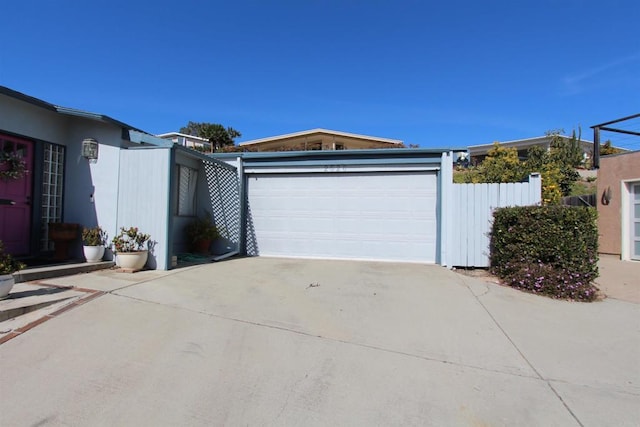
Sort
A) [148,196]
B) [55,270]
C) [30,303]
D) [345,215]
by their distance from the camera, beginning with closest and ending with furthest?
[30,303]
[55,270]
[148,196]
[345,215]

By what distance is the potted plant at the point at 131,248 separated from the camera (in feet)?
23.2

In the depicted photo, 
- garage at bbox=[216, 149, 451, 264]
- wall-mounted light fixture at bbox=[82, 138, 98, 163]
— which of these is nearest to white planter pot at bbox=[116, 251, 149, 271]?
wall-mounted light fixture at bbox=[82, 138, 98, 163]

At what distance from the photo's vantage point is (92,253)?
724cm

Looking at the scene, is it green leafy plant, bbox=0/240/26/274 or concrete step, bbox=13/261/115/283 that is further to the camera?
concrete step, bbox=13/261/115/283

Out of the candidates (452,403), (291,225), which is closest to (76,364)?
(452,403)

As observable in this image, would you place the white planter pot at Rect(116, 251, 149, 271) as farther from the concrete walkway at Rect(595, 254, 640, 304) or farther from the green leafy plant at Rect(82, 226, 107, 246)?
the concrete walkway at Rect(595, 254, 640, 304)

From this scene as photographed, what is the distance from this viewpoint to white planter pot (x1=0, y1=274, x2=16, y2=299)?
4.74m

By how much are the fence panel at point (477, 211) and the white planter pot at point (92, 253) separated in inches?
290

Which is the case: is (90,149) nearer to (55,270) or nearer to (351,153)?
(55,270)

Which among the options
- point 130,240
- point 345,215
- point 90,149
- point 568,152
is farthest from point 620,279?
point 568,152

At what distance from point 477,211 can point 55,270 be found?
328 inches

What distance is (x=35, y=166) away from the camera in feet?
23.6

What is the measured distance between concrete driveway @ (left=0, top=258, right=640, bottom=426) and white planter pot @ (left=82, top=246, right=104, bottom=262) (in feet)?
3.69

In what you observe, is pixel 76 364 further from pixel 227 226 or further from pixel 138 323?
pixel 227 226
